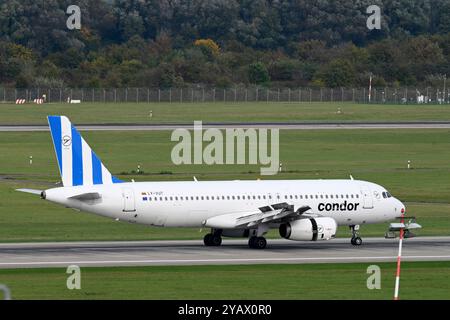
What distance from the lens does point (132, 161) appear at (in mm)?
109062

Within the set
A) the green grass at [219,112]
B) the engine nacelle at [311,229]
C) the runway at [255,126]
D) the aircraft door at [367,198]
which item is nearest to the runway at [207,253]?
the engine nacelle at [311,229]

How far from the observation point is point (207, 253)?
53500 mm

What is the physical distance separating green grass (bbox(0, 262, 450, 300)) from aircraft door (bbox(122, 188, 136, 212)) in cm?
735

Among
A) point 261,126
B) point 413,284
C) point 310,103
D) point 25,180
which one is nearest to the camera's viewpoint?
point 413,284

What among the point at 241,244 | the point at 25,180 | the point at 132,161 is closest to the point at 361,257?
the point at 241,244

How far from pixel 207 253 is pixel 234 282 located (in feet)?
35.5

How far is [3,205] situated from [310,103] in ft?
407

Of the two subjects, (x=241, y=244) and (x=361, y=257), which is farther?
(x=241, y=244)

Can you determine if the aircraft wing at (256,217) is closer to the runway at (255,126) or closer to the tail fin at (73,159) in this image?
the tail fin at (73,159)

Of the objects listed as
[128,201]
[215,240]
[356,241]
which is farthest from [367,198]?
[128,201]

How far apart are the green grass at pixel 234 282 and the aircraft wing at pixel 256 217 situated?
6.68 meters

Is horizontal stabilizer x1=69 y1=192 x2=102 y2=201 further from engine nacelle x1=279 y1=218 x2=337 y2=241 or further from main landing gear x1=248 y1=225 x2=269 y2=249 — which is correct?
engine nacelle x1=279 y1=218 x2=337 y2=241

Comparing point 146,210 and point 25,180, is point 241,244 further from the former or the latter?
point 25,180

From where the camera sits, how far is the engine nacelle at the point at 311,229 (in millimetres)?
54938
